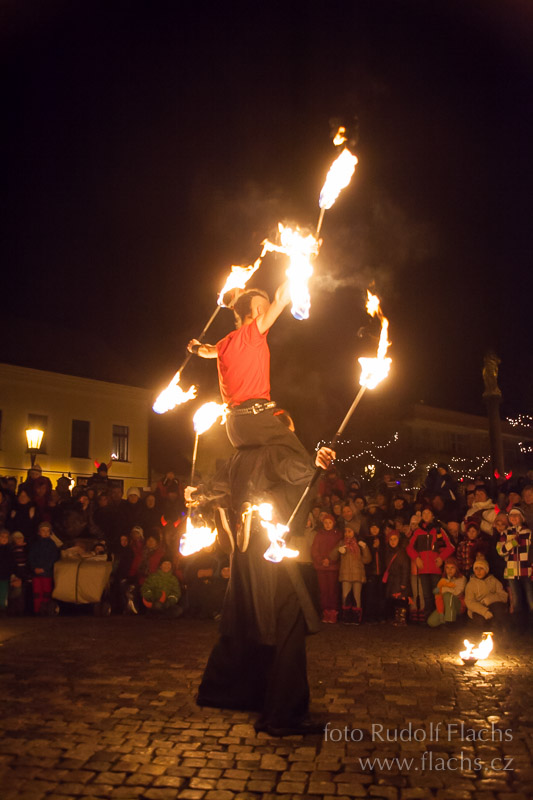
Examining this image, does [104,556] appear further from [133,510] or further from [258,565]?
[258,565]

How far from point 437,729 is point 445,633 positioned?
4996 millimetres

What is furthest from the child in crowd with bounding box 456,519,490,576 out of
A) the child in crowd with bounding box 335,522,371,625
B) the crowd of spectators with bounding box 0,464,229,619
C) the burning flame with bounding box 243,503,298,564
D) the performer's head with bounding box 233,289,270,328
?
the performer's head with bounding box 233,289,270,328

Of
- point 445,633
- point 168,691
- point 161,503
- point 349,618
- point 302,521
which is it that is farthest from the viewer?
point 161,503

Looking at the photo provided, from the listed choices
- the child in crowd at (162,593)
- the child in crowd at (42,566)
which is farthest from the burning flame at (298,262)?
the child in crowd at (42,566)

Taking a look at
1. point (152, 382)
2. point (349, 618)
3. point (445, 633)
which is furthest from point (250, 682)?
point (152, 382)

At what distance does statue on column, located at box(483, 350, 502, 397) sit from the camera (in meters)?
17.4

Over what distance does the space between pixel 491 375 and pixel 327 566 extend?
8702 millimetres

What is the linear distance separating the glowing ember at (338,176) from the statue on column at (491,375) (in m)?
13.6

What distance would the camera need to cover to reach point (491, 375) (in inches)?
685

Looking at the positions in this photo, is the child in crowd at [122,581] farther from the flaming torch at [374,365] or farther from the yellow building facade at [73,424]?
the yellow building facade at [73,424]

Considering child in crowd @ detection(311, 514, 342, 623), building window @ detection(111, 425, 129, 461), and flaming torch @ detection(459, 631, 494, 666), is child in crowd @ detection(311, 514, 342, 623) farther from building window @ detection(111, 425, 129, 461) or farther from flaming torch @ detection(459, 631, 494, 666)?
building window @ detection(111, 425, 129, 461)

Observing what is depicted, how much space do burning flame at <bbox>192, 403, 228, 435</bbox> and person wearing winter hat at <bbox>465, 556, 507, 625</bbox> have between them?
5.61 metres

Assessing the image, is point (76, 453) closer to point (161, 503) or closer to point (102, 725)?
point (161, 503)

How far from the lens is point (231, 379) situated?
5.20m
